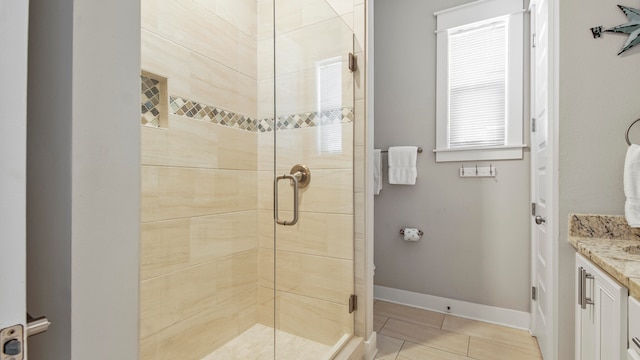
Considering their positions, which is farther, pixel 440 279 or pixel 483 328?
pixel 440 279

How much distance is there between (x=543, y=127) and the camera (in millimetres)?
1736

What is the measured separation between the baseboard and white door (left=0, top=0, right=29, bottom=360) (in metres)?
2.65

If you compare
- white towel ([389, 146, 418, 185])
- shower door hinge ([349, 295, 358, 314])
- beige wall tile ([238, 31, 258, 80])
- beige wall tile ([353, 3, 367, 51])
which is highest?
beige wall tile ([353, 3, 367, 51])

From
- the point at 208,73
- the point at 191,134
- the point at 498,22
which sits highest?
the point at 498,22

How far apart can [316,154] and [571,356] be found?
1.57 metres

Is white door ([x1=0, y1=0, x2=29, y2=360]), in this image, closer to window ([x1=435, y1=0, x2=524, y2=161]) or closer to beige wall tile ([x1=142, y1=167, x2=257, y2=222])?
beige wall tile ([x1=142, y1=167, x2=257, y2=222])

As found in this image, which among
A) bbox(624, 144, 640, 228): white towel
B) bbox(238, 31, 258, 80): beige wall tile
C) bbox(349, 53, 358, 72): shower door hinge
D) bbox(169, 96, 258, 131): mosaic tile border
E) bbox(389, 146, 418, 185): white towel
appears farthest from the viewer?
bbox(389, 146, 418, 185): white towel

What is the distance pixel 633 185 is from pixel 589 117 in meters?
0.36

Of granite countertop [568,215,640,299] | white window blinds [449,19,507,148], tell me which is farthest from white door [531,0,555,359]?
white window blinds [449,19,507,148]

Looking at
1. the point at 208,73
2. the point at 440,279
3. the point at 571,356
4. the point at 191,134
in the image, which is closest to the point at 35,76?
the point at 191,134

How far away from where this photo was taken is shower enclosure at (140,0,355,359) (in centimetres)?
154

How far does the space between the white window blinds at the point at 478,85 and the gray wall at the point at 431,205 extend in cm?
17

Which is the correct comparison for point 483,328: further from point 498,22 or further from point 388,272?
point 498,22

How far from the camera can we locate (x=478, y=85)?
7.82 feet
